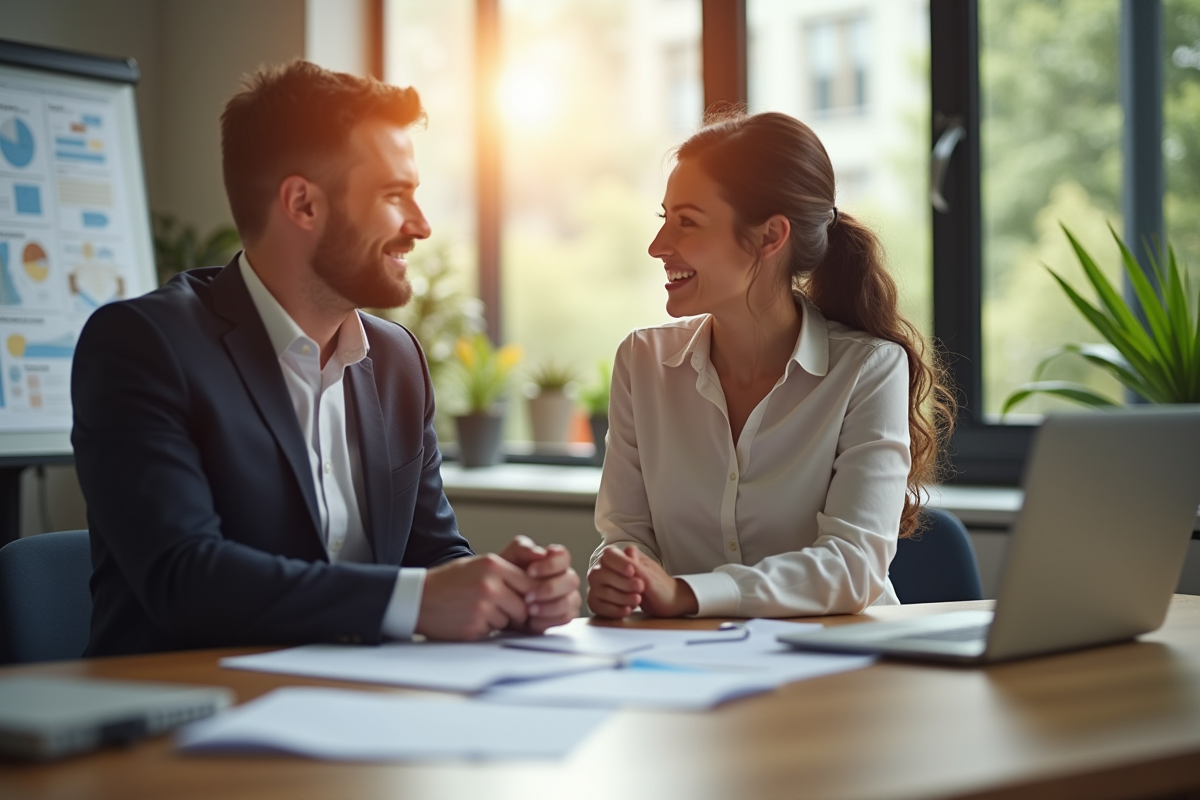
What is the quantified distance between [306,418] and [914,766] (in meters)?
1.07

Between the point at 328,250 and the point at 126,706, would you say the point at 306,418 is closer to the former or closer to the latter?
the point at 328,250

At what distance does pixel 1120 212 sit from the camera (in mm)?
2867

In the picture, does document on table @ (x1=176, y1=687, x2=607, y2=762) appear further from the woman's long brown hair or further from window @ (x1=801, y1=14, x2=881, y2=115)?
window @ (x1=801, y1=14, x2=881, y2=115)

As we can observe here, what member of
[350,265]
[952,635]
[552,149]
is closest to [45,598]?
[350,265]

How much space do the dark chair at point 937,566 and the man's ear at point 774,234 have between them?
52 cm

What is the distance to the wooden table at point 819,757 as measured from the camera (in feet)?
2.58

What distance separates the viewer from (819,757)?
868mm

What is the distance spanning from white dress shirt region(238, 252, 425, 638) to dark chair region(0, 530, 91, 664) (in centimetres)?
42

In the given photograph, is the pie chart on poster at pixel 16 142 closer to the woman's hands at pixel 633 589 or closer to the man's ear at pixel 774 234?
the man's ear at pixel 774 234

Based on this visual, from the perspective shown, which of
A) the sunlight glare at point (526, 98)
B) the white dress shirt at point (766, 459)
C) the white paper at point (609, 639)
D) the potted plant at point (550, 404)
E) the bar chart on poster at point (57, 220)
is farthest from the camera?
the sunlight glare at point (526, 98)

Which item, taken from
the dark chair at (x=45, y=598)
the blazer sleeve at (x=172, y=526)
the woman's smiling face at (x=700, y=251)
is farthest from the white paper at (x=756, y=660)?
the dark chair at (x=45, y=598)

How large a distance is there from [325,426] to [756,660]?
0.76m

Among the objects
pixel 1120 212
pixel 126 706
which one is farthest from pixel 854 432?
pixel 1120 212

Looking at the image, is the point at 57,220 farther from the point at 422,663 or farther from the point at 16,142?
the point at 422,663
